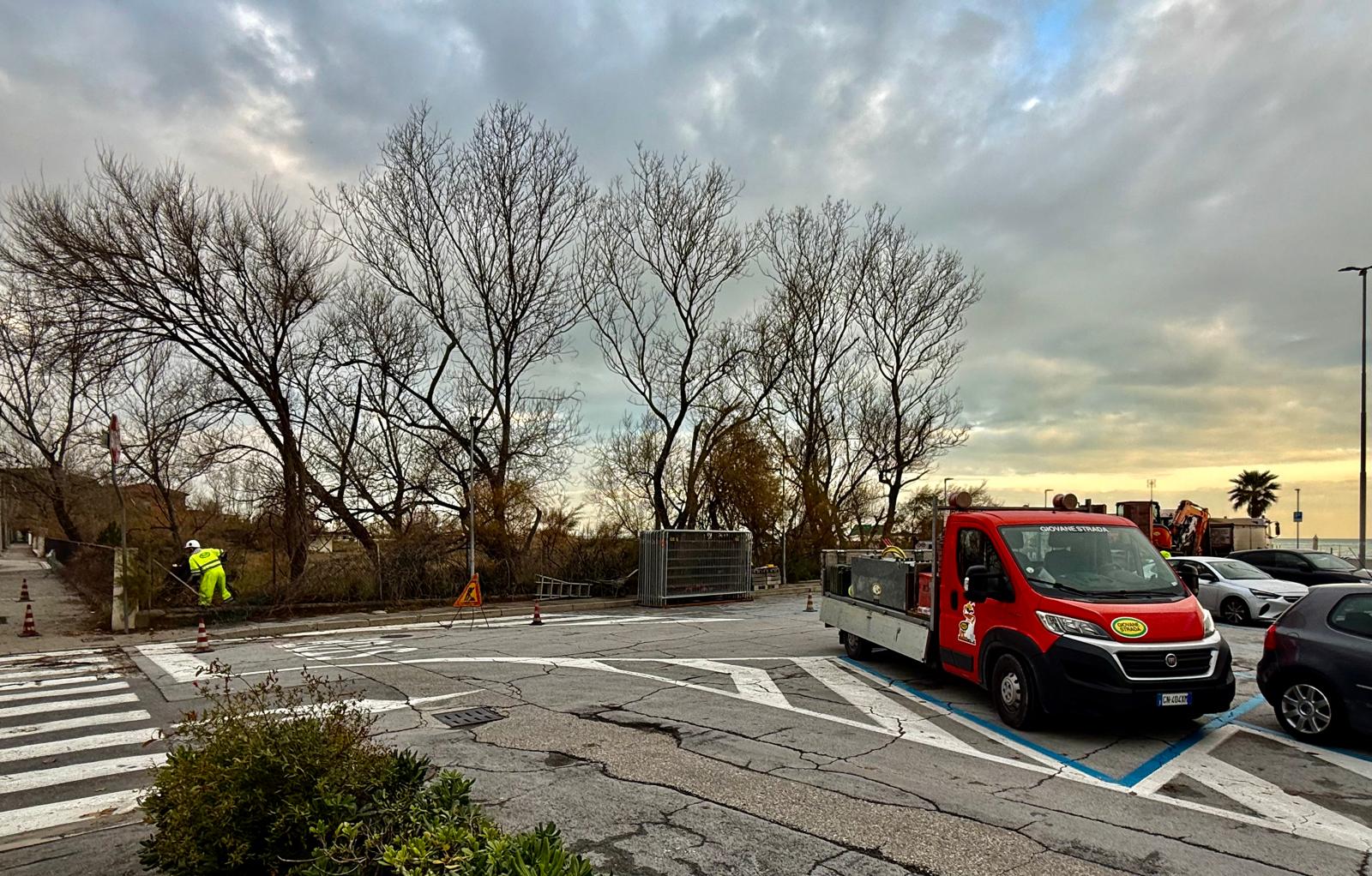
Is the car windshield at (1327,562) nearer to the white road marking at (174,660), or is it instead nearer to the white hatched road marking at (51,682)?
the white road marking at (174,660)

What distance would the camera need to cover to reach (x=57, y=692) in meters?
10.3

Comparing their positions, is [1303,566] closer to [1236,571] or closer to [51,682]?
[1236,571]

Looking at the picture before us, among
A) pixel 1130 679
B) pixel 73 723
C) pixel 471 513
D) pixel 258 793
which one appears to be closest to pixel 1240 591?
pixel 1130 679

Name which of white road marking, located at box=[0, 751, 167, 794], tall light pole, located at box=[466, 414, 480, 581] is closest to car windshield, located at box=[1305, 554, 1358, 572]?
tall light pole, located at box=[466, 414, 480, 581]

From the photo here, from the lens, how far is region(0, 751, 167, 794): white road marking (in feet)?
21.3

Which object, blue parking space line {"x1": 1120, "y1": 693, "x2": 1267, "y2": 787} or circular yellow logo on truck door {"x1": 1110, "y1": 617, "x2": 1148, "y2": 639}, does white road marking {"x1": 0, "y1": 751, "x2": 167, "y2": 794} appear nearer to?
blue parking space line {"x1": 1120, "y1": 693, "x2": 1267, "y2": 787}

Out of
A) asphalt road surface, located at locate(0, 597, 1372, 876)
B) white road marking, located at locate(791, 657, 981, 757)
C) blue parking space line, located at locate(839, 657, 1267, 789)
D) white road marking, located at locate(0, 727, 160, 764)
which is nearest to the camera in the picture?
asphalt road surface, located at locate(0, 597, 1372, 876)

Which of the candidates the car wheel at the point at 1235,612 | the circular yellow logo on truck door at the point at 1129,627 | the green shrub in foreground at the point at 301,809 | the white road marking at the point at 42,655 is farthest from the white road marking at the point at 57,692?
the car wheel at the point at 1235,612

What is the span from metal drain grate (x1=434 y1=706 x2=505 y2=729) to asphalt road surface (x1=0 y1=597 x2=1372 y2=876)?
11cm

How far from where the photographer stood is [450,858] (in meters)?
3.20

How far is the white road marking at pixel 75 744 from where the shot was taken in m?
7.32

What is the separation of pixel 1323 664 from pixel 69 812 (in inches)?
407

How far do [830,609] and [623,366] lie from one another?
16.7 meters

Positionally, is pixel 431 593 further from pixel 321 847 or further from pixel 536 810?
pixel 321 847
